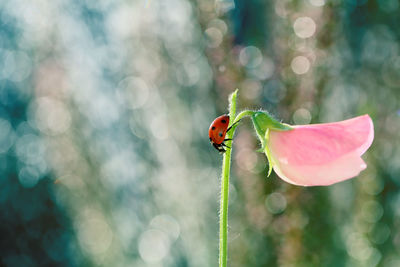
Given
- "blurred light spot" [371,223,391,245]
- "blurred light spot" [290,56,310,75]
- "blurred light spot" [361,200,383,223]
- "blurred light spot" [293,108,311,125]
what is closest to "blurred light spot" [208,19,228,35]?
"blurred light spot" [290,56,310,75]

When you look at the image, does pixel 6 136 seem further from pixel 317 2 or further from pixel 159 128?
pixel 317 2

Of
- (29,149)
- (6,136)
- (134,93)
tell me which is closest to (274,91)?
(134,93)

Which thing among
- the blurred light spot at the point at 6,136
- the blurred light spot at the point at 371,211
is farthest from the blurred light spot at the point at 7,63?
the blurred light spot at the point at 371,211

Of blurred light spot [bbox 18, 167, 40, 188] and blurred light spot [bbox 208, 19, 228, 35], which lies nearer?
blurred light spot [bbox 208, 19, 228, 35]

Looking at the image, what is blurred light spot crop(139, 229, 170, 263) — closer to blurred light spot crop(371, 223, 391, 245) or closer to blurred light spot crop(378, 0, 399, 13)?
blurred light spot crop(371, 223, 391, 245)

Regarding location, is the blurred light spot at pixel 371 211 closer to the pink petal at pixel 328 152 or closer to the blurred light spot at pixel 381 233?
the blurred light spot at pixel 381 233

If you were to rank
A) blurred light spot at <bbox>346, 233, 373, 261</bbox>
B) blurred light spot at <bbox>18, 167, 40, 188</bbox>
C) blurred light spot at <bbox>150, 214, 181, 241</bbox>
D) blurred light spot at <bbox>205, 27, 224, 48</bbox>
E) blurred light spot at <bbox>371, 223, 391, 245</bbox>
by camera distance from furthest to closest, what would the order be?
blurred light spot at <bbox>18, 167, 40, 188</bbox> < blurred light spot at <bbox>150, 214, 181, 241</bbox> < blurred light spot at <bbox>371, 223, 391, 245</bbox> < blurred light spot at <bbox>346, 233, 373, 261</bbox> < blurred light spot at <bbox>205, 27, 224, 48</bbox>

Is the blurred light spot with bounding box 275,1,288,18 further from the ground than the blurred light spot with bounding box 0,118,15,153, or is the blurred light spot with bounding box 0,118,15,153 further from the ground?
the blurred light spot with bounding box 275,1,288,18
